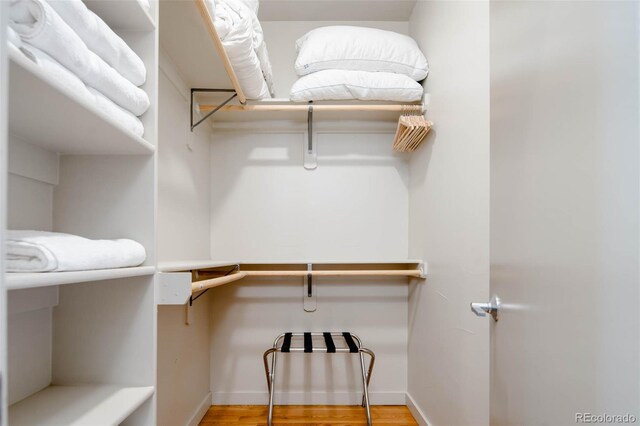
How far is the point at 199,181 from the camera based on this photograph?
2176mm

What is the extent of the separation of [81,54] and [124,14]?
0.98 feet

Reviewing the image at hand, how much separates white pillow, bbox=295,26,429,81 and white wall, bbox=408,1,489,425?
0.12 m

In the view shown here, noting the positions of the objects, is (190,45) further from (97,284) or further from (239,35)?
(97,284)

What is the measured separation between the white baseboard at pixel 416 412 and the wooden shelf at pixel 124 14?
2.11 metres

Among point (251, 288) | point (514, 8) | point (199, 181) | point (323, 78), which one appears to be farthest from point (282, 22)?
point (514, 8)

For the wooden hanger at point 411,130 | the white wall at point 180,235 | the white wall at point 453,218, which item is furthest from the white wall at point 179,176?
the white wall at point 453,218

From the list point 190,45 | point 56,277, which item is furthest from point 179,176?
point 56,277

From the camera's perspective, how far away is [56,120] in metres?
0.75

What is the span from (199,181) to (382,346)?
1.54m

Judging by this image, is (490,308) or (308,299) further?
(308,299)

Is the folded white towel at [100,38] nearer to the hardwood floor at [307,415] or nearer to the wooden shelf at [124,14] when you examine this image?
the wooden shelf at [124,14]

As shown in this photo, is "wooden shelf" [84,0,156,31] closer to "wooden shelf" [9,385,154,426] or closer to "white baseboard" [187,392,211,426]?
"wooden shelf" [9,385,154,426]

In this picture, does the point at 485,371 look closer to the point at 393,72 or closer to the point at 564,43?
the point at 564,43

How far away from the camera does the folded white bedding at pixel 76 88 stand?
639mm
